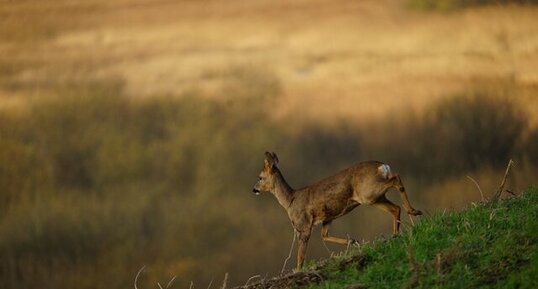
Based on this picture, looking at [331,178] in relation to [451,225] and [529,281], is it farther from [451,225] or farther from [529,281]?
[529,281]

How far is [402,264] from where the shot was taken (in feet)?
40.4

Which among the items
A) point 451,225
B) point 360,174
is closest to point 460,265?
point 451,225

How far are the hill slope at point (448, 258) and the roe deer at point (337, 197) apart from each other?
208 centimetres

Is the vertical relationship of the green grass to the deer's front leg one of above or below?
above

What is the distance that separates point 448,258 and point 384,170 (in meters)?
5.32

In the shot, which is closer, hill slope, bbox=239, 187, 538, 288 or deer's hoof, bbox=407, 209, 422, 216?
hill slope, bbox=239, 187, 538, 288

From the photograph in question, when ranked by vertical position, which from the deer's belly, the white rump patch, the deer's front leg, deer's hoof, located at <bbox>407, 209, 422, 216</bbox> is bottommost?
the deer's front leg

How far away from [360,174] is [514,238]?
548 cm

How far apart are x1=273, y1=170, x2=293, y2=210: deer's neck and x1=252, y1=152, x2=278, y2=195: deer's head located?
14 cm

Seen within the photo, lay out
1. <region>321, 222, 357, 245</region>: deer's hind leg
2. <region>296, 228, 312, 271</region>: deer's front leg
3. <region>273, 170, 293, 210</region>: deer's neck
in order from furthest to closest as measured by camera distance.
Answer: <region>273, 170, 293, 210</region>: deer's neck < <region>296, 228, 312, 271</region>: deer's front leg < <region>321, 222, 357, 245</region>: deer's hind leg

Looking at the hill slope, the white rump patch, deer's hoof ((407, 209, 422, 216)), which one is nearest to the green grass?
the hill slope

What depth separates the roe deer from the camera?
17.0 metres

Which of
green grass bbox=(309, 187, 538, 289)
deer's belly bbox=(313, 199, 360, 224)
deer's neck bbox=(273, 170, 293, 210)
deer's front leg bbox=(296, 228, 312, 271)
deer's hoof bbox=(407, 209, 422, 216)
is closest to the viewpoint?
green grass bbox=(309, 187, 538, 289)

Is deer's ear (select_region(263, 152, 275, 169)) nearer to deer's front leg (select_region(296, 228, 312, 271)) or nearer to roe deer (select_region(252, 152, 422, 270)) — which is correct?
roe deer (select_region(252, 152, 422, 270))
